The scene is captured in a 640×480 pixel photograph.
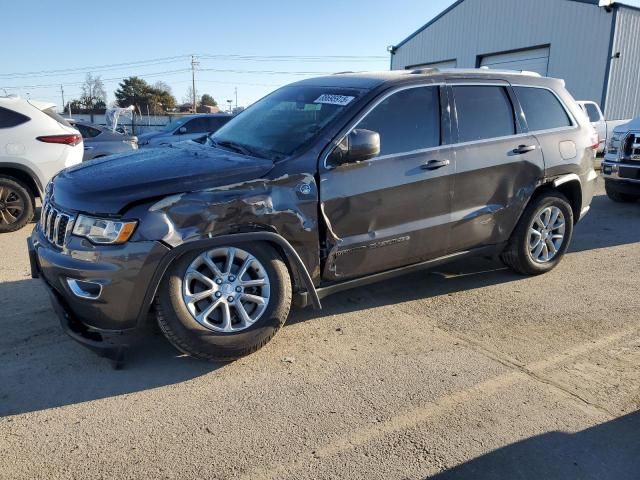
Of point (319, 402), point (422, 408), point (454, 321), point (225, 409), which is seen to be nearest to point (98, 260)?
point (225, 409)

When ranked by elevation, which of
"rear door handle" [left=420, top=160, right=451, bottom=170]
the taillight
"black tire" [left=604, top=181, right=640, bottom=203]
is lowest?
"black tire" [left=604, top=181, right=640, bottom=203]

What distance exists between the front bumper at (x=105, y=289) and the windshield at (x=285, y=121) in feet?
3.89

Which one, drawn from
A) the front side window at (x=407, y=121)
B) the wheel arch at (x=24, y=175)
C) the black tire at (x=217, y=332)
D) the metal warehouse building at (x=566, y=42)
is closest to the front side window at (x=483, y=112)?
the front side window at (x=407, y=121)

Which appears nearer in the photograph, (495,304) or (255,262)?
(255,262)

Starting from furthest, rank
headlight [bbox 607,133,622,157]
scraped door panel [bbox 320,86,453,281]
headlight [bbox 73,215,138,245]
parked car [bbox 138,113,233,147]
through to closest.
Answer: parked car [bbox 138,113,233,147] → headlight [bbox 607,133,622,157] → scraped door panel [bbox 320,86,453,281] → headlight [bbox 73,215,138,245]

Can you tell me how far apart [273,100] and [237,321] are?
2124mm

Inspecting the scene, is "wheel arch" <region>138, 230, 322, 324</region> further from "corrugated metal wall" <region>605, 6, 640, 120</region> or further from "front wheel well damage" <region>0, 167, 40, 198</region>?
"corrugated metal wall" <region>605, 6, 640, 120</region>

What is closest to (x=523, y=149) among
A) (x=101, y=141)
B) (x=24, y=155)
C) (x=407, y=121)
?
(x=407, y=121)

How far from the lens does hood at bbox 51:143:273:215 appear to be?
3.18 meters

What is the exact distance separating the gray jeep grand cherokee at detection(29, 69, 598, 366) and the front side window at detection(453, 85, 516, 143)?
0.01 metres

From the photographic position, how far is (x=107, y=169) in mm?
3605

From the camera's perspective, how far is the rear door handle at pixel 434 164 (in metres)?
4.16

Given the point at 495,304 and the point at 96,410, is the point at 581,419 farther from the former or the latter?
the point at 96,410

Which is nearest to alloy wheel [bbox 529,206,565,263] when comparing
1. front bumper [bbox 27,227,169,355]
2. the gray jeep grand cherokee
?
the gray jeep grand cherokee
